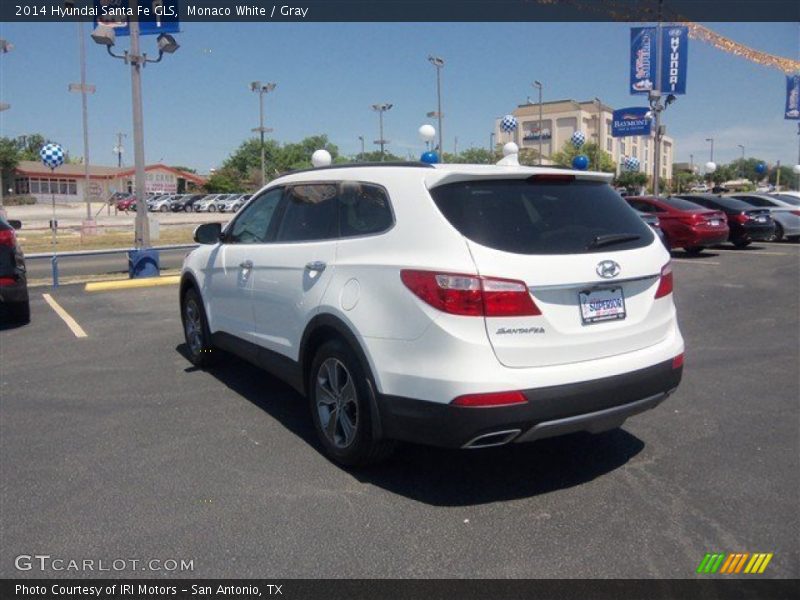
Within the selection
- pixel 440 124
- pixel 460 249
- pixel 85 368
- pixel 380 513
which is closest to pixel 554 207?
pixel 460 249

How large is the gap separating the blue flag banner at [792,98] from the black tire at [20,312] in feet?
130

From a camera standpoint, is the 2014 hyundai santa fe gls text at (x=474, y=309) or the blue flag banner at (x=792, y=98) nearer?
the 2014 hyundai santa fe gls text at (x=474, y=309)

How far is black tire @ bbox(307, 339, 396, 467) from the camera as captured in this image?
3842 mm

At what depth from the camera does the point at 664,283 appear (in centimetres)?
409

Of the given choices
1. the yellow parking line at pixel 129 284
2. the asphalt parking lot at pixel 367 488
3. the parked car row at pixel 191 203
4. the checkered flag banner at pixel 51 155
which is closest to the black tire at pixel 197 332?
the asphalt parking lot at pixel 367 488

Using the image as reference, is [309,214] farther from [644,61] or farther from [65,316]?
[644,61]

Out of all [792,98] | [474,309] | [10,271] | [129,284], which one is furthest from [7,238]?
[792,98]

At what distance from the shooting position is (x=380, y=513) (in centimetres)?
359

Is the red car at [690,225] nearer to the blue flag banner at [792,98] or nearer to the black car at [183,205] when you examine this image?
the blue flag banner at [792,98]

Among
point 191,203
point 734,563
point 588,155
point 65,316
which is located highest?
point 588,155

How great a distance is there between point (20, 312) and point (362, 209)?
21.4ft

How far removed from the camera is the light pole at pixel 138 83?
13484mm
